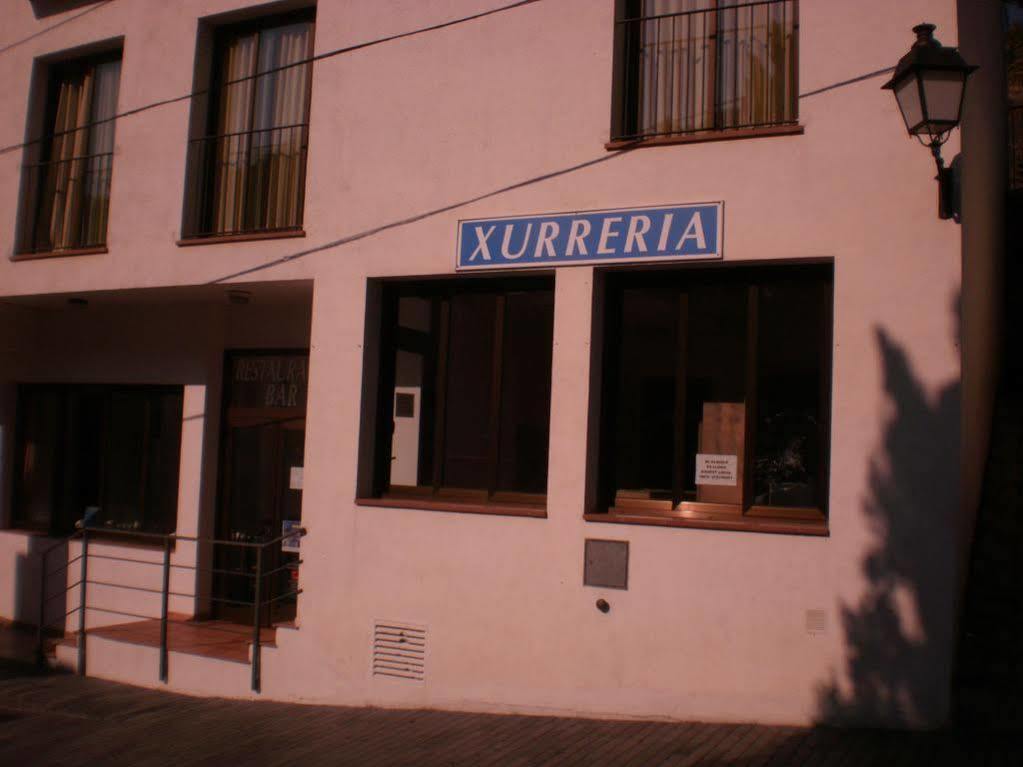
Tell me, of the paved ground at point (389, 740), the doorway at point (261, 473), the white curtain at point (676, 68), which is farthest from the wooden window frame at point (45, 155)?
the white curtain at point (676, 68)

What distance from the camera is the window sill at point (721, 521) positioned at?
6.81 meters

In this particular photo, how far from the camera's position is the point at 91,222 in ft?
36.1

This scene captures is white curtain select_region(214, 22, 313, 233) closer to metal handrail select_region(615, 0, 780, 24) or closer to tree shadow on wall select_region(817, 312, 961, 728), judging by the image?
metal handrail select_region(615, 0, 780, 24)

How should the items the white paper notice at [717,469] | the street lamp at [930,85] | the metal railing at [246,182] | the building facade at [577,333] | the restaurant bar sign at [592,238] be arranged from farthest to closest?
the metal railing at [246,182] < the white paper notice at [717,469] < the restaurant bar sign at [592,238] < the building facade at [577,333] < the street lamp at [930,85]

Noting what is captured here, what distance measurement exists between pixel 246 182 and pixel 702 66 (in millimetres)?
4756

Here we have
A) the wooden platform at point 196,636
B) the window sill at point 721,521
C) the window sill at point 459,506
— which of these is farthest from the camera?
the wooden platform at point 196,636

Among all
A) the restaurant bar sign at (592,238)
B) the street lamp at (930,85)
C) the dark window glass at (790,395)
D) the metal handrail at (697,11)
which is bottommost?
the dark window glass at (790,395)

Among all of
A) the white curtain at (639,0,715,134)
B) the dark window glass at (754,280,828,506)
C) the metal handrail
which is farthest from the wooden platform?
the metal handrail

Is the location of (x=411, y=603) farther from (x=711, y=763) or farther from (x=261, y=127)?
(x=261, y=127)

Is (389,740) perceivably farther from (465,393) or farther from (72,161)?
(72,161)

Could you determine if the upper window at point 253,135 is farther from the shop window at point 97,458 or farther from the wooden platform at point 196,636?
the wooden platform at point 196,636

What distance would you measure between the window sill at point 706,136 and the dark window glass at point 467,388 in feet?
4.27

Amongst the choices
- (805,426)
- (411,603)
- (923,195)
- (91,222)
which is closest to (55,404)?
(91,222)

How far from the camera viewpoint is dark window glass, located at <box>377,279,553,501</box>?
8.24m
